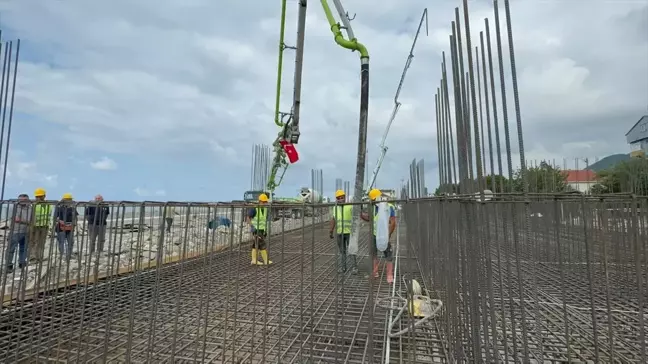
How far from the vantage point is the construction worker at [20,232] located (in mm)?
3655

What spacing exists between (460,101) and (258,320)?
4.04 metres

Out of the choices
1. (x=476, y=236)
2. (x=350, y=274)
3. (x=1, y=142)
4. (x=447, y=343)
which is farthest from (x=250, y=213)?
(x=1, y=142)

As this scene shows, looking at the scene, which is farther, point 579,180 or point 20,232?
point 579,180

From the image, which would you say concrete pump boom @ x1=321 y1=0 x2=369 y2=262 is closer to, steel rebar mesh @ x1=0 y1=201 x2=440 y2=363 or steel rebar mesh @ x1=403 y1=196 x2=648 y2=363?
steel rebar mesh @ x1=0 y1=201 x2=440 y2=363

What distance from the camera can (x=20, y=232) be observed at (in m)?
4.92

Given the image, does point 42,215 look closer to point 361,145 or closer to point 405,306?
point 405,306

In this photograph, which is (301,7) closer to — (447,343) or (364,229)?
(364,229)

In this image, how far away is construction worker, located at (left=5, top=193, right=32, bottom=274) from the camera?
3.65 meters

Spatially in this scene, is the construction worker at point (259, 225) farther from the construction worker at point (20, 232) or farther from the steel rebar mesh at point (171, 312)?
the construction worker at point (20, 232)

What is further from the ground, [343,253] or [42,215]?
[42,215]

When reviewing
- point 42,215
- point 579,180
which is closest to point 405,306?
point 42,215

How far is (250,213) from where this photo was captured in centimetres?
586

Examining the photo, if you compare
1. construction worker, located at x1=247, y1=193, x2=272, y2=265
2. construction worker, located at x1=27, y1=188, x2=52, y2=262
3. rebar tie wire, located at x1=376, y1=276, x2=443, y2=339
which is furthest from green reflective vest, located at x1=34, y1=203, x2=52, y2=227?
rebar tie wire, located at x1=376, y1=276, x2=443, y2=339

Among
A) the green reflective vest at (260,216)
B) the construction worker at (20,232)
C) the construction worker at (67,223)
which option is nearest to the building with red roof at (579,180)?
the green reflective vest at (260,216)
